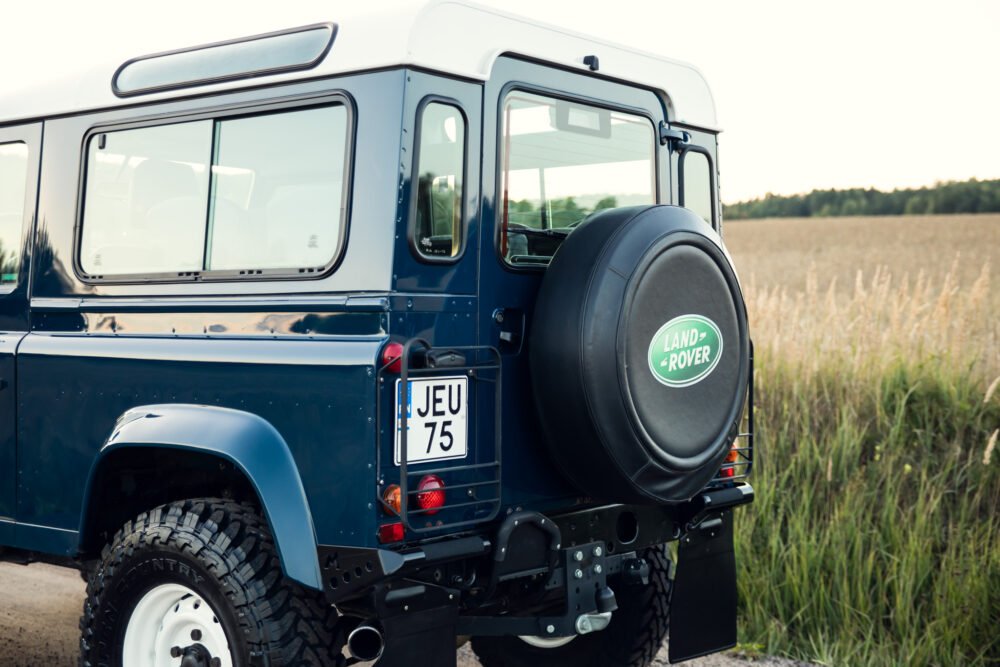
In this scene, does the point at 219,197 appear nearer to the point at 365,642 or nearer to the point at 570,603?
the point at 365,642

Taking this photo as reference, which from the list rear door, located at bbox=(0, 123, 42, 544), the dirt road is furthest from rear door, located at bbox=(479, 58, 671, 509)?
rear door, located at bbox=(0, 123, 42, 544)

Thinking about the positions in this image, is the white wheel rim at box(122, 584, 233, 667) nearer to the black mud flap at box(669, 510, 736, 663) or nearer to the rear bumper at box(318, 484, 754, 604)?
the rear bumper at box(318, 484, 754, 604)

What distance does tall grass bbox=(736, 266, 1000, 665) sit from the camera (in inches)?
194

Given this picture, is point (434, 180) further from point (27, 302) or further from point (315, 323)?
point (27, 302)

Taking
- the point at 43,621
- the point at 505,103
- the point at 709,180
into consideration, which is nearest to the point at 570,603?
the point at 505,103

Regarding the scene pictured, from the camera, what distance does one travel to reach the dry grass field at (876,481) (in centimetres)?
494

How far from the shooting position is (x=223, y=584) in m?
3.24

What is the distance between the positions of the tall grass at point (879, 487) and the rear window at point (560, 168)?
2.15 meters

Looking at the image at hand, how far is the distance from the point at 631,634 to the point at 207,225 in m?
2.25

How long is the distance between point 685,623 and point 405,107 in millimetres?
2224

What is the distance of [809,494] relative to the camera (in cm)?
557

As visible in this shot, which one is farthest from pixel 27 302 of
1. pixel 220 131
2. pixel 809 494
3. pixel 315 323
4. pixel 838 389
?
pixel 838 389

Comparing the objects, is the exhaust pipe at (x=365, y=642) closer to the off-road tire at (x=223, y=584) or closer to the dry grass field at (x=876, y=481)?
the off-road tire at (x=223, y=584)

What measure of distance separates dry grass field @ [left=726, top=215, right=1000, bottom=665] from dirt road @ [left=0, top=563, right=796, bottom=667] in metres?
0.47
